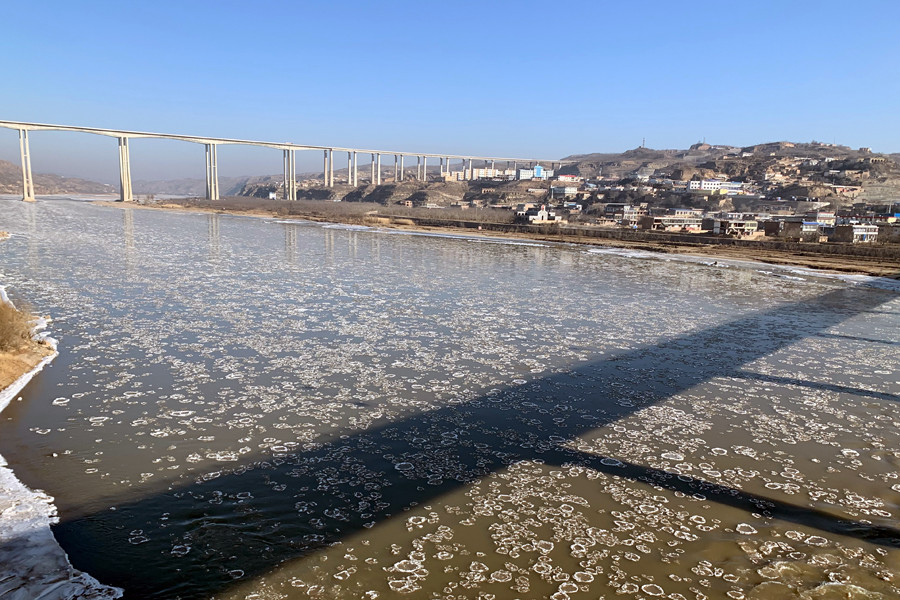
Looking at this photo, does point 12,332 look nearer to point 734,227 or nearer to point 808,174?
point 734,227

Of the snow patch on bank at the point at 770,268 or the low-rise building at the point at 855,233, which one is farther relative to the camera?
the low-rise building at the point at 855,233

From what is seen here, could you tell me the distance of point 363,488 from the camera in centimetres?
455

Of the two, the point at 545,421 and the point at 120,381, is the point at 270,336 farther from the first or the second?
the point at 545,421

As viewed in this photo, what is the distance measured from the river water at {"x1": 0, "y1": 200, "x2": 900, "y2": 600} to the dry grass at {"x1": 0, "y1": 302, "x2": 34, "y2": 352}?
57 cm

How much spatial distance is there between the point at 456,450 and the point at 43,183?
13908cm

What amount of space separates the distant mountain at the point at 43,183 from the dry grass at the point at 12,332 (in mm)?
103485

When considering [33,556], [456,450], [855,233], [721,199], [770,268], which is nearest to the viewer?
[33,556]

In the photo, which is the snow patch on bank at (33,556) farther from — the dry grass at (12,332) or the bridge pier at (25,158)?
the bridge pier at (25,158)

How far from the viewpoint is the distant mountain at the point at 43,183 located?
95.1 meters

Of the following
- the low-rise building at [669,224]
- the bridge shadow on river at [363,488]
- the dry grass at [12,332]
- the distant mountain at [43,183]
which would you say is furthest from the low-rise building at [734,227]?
the distant mountain at [43,183]

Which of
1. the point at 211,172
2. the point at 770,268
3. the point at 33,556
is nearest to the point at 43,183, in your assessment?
the point at 211,172

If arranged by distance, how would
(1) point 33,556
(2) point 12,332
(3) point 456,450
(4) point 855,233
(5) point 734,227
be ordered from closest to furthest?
(1) point 33,556, (3) point 456,450, (2) point 12,332, (4) point 855,233, (5) point 734,227

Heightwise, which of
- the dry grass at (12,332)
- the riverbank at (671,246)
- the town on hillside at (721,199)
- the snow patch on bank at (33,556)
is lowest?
the riverbank at (671,246)

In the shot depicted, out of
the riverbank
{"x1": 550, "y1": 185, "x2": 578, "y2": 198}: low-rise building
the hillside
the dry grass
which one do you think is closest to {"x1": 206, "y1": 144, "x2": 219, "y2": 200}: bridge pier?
the riverbank
